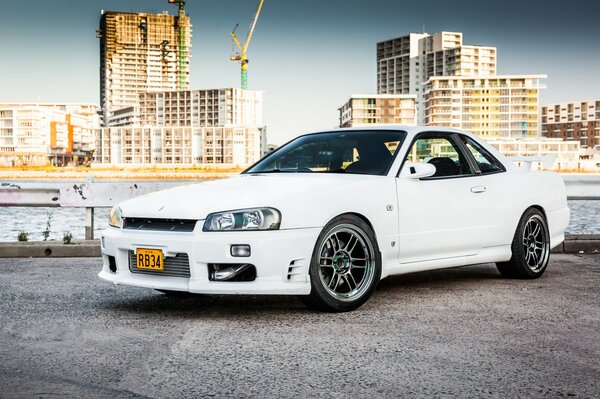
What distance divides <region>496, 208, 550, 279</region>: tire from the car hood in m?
A: 1.93

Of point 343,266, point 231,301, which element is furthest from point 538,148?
point 343,266

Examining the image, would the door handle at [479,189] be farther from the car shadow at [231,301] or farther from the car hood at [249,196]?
the car hood at [249,196]

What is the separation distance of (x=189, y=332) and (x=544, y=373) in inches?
85.5

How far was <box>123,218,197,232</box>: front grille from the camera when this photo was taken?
5.21 meters

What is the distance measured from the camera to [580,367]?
13.0 feet

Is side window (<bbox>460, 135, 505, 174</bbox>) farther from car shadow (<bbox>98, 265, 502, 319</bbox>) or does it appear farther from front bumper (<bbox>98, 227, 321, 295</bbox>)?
front bumper (<bbox>98, 227, 321, 295</bbox>)

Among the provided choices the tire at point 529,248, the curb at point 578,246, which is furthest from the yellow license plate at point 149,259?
the curb at point 578,246

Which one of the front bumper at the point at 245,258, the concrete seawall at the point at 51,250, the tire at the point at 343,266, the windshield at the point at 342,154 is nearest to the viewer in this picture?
the front bumper at the point at 245,258

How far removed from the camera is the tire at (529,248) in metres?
7.05

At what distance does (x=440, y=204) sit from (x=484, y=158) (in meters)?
1.08

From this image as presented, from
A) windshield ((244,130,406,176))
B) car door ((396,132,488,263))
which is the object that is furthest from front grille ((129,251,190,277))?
car door ((396,132,488,263))

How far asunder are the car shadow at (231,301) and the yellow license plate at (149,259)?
414mm

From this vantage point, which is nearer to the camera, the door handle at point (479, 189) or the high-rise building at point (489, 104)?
the door handle at point (479, 189)

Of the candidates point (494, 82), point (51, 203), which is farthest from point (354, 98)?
point (51, 203)
